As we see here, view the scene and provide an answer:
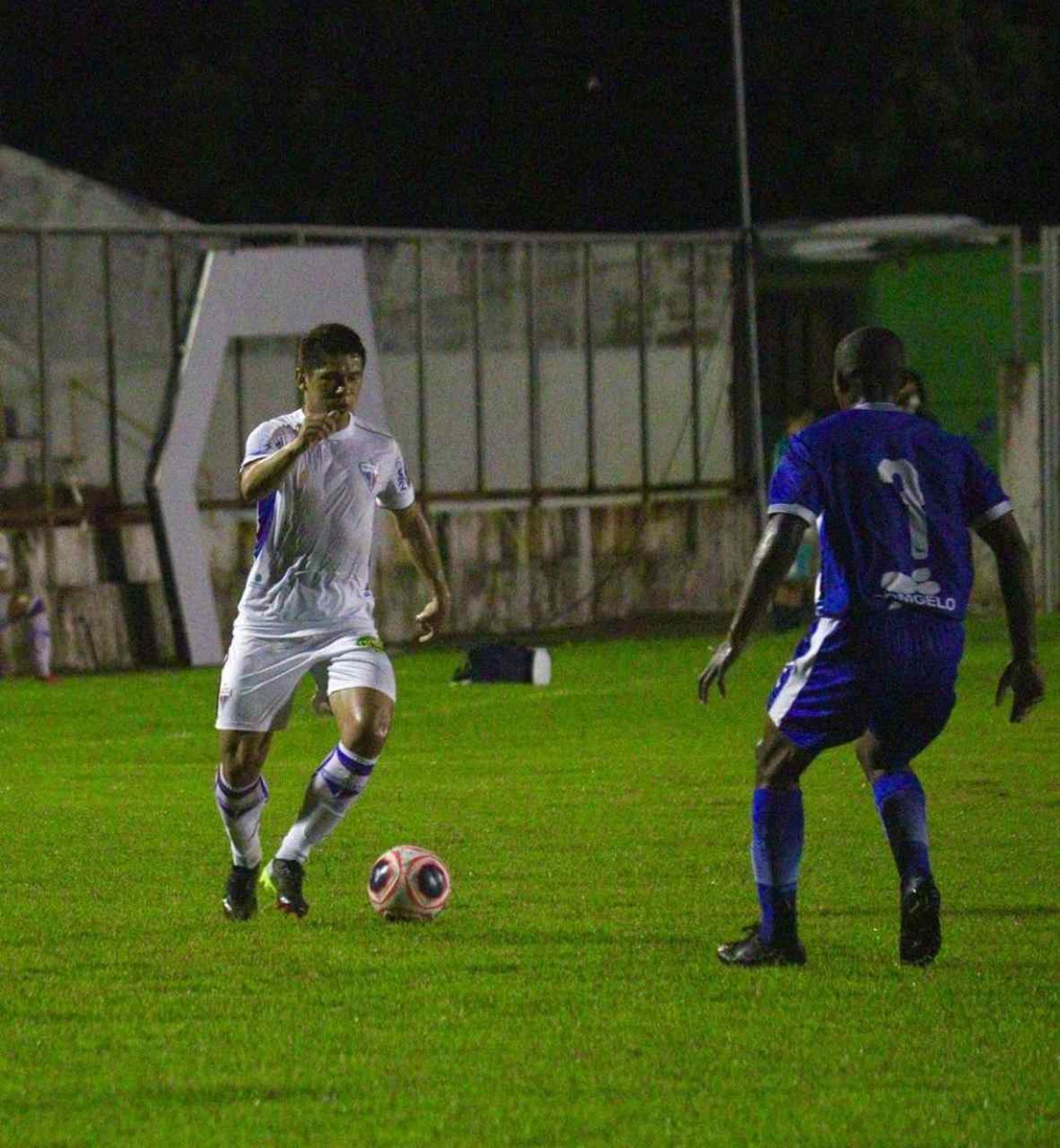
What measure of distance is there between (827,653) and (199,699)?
39.0ft

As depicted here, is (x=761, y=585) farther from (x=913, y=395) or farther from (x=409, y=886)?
(x=913, y=395)

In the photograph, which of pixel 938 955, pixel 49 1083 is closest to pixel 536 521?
pixel 938 955

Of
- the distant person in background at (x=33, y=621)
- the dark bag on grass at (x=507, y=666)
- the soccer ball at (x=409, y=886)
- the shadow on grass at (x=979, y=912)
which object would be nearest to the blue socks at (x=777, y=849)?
the shadow on grass at (x=979, y=912)

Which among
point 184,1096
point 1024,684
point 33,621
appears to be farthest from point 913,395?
point 184,1096

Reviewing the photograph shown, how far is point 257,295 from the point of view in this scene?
23.1 meters

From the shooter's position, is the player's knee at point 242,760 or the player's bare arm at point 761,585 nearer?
the player's bare arm at point 761,585

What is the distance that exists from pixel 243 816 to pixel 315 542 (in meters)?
0.96

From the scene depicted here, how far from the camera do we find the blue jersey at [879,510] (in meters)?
7.54

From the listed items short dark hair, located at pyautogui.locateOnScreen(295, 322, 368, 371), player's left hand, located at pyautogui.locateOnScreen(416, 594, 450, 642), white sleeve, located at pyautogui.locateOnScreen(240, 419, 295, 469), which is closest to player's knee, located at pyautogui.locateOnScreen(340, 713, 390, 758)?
player's left hand, located at pyautogui.locateOnScreen(416, 594, 450, 642)

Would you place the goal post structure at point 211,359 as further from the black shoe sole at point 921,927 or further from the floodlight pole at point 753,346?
the black shoe sole at point 921,927

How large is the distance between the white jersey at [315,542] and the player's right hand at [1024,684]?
2256 millimetres

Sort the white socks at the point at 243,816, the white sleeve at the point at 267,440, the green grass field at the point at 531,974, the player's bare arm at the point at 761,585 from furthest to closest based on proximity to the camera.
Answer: the white socks at the point at 243,816 → the white sleeve at the point at 267,440 → the player's bare arm at the point at 761,585 → the green grass field at the point at 531,974

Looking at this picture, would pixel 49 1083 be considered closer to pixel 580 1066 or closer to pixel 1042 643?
pixel 580 1066

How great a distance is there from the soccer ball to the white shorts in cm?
56
